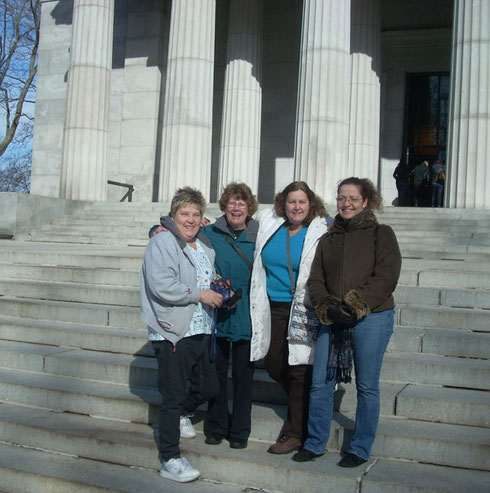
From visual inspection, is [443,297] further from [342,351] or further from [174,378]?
[174,378]

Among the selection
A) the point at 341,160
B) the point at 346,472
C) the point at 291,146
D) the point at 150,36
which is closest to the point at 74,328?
the point at 346,472

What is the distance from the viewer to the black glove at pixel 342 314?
422 cm

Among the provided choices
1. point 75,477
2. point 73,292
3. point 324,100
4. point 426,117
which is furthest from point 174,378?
point 426,117

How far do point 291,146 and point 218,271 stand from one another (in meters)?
16.6

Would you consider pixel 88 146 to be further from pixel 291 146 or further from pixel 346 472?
pixel 346 472

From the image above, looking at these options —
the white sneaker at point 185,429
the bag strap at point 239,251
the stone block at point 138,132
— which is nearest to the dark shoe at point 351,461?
the white sneaker at point 185,429

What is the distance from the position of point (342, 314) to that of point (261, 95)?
1690 cm

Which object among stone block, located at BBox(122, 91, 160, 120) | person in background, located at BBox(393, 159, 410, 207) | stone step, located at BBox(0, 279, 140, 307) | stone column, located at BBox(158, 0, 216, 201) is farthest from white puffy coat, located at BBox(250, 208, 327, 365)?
stone block, located at BBox(122, 91, 160, 120)

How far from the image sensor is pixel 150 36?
21594 mm

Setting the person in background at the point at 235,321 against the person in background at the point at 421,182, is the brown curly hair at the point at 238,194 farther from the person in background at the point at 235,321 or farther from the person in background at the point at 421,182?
the person in background at the point at 421,182

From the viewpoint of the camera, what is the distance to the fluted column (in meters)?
18.7

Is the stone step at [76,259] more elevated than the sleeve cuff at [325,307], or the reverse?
the stone step at [76,259]

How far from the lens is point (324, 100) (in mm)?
14820

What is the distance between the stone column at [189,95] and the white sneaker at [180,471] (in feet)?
40.9
